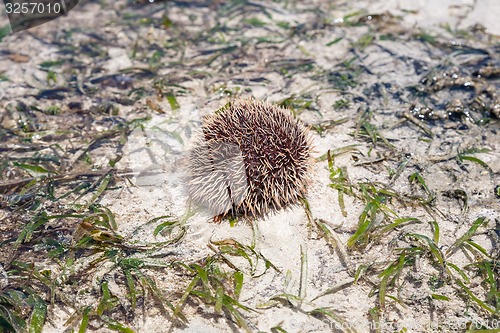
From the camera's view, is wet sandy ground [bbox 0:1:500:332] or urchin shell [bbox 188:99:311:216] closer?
wet sandy ground [bbox 0:1:500:332]

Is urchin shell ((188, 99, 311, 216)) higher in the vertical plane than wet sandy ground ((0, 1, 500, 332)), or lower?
higher

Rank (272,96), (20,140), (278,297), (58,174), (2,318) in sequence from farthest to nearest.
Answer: (272,96)
(20,140)
(58,174)
(278,297)
(2,318)

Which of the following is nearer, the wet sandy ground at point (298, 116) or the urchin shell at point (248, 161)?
the wet sandy ground at point (298, 116)

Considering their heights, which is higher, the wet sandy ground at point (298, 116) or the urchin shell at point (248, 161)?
the urchin shell at point (248, 161)

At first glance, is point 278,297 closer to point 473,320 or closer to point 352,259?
point 352,259

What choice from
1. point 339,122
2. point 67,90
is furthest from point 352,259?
point 67,90
